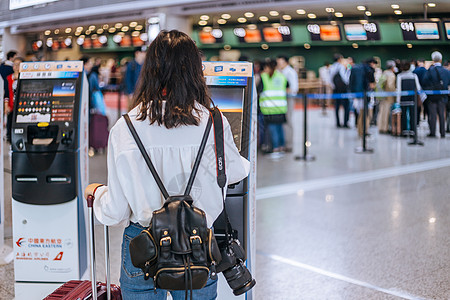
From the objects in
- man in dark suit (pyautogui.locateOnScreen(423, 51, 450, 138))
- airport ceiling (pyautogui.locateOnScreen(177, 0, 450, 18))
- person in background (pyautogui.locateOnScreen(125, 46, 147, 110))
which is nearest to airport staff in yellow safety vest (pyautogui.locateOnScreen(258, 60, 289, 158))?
airport ceiling (pyautogui.locateOnScreen(177, 0, 450, 18))

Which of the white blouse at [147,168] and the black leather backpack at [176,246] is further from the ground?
the white blouse at [147,168]

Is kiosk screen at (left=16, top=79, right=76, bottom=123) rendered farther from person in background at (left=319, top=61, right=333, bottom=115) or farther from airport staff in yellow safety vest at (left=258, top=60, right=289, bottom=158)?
airport staff in yellow safety vest at (left=258, top=60, right=289, bottom=158)

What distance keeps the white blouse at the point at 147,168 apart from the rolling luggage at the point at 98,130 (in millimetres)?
6625

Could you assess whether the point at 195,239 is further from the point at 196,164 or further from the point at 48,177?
the point at 48,177

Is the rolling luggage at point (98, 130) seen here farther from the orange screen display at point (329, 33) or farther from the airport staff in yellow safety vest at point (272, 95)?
the orange screen display at point (329, 33)

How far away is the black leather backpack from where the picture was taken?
188 centimetres

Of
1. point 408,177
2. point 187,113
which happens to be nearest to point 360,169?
point 408,177

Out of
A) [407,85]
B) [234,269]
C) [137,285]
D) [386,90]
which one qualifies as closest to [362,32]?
[386,90]

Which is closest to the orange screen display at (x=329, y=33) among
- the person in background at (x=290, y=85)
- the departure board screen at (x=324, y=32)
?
the departure board screen at (x=324, y=32)

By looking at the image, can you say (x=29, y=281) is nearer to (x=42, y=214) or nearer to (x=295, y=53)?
(x=42, y=214)

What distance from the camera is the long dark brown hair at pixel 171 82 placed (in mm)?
2002

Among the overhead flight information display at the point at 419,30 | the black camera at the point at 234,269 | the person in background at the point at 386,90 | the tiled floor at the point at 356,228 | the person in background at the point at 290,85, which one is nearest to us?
the black camera at the point at 234,269

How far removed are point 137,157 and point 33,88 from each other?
1929mm

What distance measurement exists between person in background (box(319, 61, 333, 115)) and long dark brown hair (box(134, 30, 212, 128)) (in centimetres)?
525
